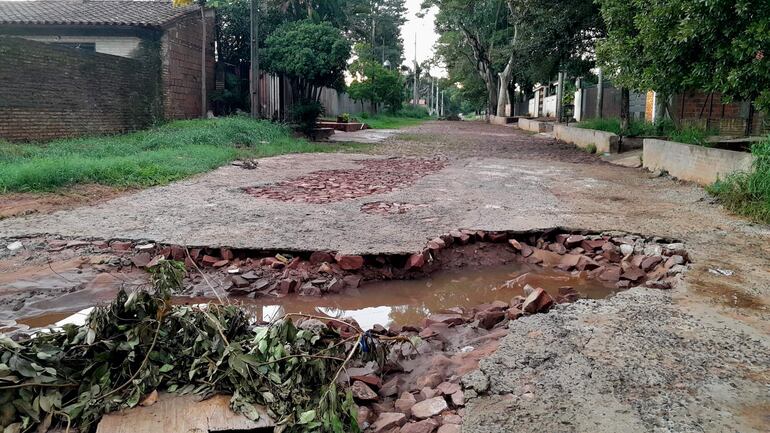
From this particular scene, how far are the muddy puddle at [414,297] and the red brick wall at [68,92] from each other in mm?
8724

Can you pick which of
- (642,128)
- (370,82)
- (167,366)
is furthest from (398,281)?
(370,82)

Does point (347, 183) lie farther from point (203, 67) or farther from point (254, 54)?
point (203, 67)

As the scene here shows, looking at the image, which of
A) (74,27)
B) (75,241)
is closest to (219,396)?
(75,241)

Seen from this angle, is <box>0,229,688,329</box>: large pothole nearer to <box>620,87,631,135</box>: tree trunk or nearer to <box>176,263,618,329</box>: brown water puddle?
<box>176,263,618,329</box>: brown water puddle

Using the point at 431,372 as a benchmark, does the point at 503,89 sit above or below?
above

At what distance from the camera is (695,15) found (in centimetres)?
711

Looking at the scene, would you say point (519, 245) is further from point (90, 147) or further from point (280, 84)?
point (280, 84)

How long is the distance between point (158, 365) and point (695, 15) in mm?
7425

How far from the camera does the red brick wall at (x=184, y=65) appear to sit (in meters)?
15.6

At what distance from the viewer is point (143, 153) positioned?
10.3m

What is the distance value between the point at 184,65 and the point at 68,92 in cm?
482

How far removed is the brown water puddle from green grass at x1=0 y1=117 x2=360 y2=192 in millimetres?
4513

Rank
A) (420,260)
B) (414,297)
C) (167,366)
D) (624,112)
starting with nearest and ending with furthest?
(167,366) < (414,297) < (420,260) < (624,112)

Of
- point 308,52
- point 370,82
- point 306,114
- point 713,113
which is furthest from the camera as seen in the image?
point 370,82
